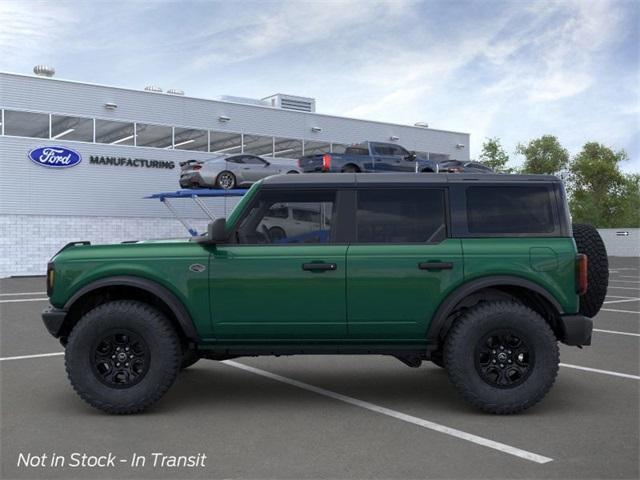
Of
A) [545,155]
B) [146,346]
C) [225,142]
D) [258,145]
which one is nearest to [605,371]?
[146,346]

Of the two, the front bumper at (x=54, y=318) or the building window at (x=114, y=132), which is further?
the building window at (x=114, y=132)

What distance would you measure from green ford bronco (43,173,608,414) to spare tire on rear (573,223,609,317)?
1.27 feet

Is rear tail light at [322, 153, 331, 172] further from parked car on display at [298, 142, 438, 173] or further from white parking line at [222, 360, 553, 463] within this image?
white parking line at [222, 360, 553, 463]

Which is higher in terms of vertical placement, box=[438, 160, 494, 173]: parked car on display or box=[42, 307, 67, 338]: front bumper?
box=[438, 160, 494, 173]: parked car on display

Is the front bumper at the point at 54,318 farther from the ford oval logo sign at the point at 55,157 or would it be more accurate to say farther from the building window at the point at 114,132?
the building window at the point at 114,132

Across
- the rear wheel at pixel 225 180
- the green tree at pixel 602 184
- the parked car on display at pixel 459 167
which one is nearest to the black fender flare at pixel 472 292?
the rear wheel at pixel 225 180

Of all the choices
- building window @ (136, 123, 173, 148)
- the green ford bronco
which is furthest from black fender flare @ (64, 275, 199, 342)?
building window @ (136, 123, 173, 148)

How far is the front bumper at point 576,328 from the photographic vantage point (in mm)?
5586

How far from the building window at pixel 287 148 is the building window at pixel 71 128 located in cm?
924

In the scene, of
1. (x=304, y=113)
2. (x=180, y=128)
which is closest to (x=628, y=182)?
(x=304, y=113)

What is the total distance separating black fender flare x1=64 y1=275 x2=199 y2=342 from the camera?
5.62 m

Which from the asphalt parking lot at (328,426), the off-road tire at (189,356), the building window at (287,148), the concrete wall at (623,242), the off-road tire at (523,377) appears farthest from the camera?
the concrete wall at (623,242)

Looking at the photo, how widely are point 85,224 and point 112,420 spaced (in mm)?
25391

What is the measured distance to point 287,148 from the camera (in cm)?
3491
